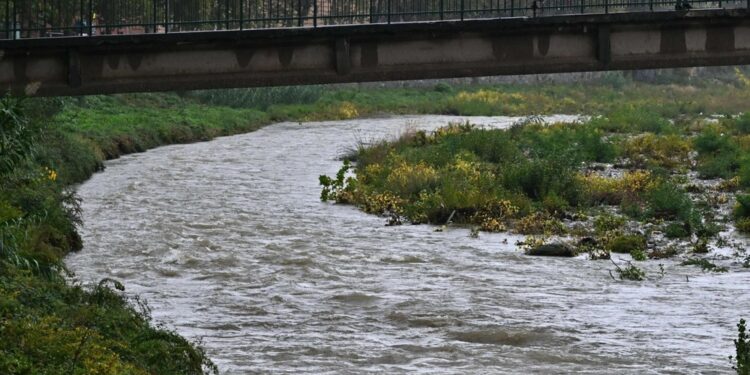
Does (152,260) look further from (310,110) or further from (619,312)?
(310,110)

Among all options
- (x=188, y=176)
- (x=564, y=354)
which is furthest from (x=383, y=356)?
(x=188, y=176)

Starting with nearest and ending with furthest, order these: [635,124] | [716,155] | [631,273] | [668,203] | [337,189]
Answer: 1. [631,273]
2. [668,203]
3. [337,189]
4. [716,155]
5. [635,124]

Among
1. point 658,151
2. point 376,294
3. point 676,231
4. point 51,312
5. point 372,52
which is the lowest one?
point 376,294

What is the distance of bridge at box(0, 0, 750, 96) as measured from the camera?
72.9ft

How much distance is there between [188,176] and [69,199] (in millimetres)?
11121

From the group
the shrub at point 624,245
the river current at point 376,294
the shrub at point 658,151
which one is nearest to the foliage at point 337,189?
the river current at point 376,294

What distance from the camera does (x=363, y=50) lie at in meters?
23.1

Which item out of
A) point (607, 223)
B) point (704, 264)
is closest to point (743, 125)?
point (607, 223)

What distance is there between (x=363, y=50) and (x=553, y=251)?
582cm

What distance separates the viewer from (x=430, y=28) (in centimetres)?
2286

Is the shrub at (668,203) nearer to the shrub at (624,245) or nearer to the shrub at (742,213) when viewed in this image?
the shrub at (742,213)

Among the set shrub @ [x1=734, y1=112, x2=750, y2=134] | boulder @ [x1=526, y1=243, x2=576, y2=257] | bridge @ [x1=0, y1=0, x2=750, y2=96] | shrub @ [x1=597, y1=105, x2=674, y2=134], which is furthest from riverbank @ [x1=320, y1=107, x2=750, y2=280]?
shrub @ [x1=597, y1=105, x2=674, y2=134]

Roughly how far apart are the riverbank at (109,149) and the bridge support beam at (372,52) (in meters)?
1.82

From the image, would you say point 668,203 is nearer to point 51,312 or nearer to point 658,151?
point 658,151
